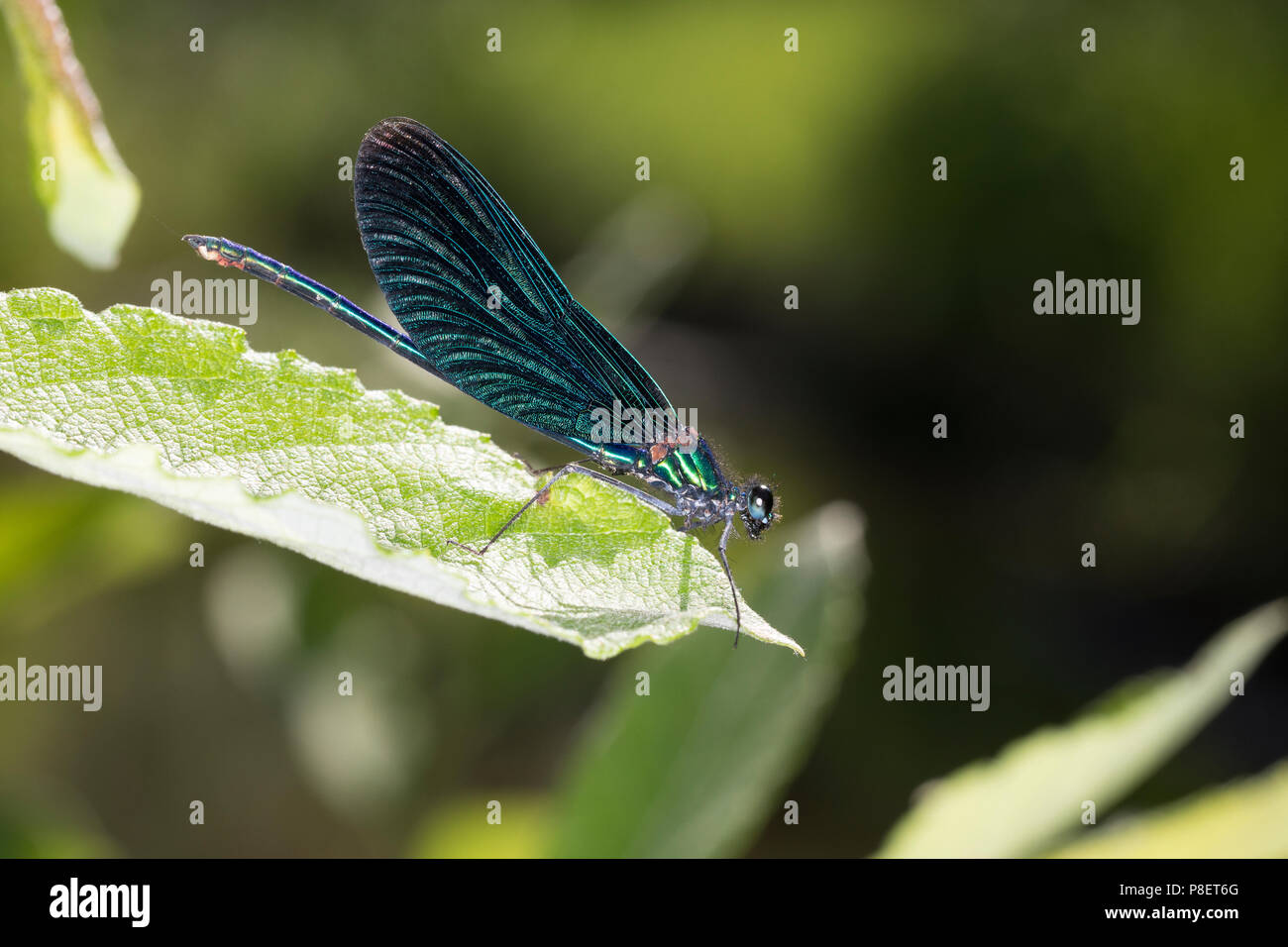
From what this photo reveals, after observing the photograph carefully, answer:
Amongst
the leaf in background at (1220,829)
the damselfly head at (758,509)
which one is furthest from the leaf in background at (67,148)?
the leaf in background at (1220,829)

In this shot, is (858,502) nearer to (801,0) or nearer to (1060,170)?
(1060,170)

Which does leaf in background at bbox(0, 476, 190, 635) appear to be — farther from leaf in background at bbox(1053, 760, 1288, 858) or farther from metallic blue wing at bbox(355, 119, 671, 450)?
leaf in background at bbox(1053, 760, 1288, 858)

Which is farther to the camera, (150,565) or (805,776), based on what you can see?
(805,776)

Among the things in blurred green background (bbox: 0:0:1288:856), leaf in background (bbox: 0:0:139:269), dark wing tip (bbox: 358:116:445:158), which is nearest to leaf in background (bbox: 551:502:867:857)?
blurred green background (bbox: 0:0:1288:856)

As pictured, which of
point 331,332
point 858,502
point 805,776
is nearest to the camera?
point 331,332

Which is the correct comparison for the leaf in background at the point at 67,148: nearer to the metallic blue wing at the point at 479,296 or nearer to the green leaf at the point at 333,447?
the green leaf at the point at 333,447

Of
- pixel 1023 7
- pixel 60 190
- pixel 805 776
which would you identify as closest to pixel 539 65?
pixel 1023 7
